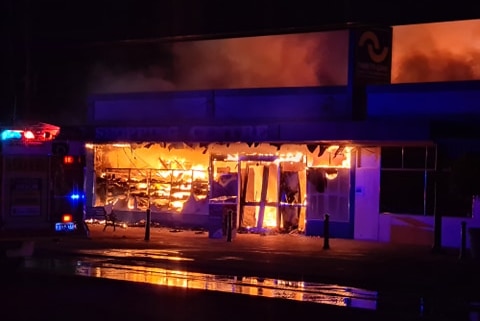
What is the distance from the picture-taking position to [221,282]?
617 inches

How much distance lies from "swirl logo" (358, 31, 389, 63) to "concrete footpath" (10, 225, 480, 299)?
5.33 meters

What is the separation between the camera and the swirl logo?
24.1m

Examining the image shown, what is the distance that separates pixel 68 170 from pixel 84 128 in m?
13.0

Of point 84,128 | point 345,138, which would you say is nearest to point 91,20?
point 84,128

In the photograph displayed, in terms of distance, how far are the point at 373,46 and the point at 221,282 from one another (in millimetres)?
11071

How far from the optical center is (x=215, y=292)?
14141mm

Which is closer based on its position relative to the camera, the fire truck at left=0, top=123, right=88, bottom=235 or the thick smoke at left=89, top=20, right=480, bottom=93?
the fire truck at left=0, top=123, right=88, bottom=235

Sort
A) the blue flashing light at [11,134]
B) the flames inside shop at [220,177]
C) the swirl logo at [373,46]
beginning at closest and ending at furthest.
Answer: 1. the blue flashing light at [11,134]
2. the swirl logo at [373,46]
3. the flames inside shop at [220,177]

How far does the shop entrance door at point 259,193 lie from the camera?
26.5m

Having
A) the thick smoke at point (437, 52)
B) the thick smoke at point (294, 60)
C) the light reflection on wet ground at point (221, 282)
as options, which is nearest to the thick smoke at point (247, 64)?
the thick smoke at point (294, 60)

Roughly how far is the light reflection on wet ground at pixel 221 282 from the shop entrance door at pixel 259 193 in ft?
28.7

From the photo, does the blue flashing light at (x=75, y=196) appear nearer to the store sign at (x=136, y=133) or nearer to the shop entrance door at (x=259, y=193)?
the store sign at (x=136, y=133)

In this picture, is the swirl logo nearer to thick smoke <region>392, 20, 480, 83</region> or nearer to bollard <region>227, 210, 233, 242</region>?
thick smoke <region>392, 20, 480, 83</region>

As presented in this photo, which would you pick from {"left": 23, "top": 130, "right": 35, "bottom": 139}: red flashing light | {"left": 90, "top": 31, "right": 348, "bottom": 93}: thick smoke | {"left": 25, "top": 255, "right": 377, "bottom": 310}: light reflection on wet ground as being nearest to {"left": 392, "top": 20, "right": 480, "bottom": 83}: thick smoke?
{"left": 90, "top": 31, "right": 348, "bottom": 93}: thick smoke
